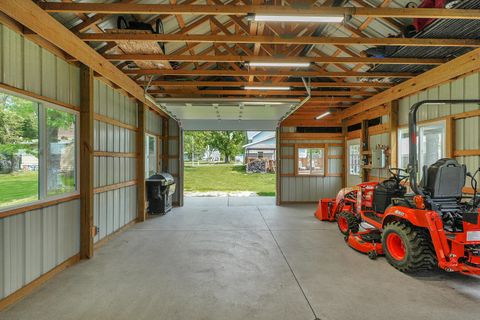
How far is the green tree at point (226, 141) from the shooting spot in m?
29.6

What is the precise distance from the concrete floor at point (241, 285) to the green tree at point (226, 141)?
24.5m

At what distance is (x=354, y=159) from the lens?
9500mm

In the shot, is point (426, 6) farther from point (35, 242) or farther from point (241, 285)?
point (35, 242)

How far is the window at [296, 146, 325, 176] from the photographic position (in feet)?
33.2

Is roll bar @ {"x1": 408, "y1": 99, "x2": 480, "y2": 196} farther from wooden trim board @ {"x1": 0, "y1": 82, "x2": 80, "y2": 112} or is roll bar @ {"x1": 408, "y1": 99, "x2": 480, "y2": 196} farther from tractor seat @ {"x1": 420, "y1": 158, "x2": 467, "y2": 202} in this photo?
wooden trim board @ {"x1": 0, "y1": 82, "x2": 80, "y2": 112}

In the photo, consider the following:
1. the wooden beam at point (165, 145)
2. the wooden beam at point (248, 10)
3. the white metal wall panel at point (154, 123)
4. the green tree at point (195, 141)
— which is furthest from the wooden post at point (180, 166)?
the green tree at point (195, 141)

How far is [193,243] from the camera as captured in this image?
5.05 m

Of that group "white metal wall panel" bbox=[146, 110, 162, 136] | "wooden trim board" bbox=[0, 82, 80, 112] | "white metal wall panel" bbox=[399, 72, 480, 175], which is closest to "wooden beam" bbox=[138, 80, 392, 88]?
"white metal wall panel" bbox=[399, 72, 480, 175]

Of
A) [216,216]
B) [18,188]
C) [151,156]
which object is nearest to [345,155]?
[216,216]

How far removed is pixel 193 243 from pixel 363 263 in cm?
296

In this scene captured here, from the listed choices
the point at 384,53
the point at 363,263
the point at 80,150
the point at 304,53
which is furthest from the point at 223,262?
the point at 384,53

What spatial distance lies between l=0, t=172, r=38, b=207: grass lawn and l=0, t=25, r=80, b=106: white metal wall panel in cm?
106

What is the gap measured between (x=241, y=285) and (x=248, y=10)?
3.40 metres

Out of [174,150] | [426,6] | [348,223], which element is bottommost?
[348,223]
